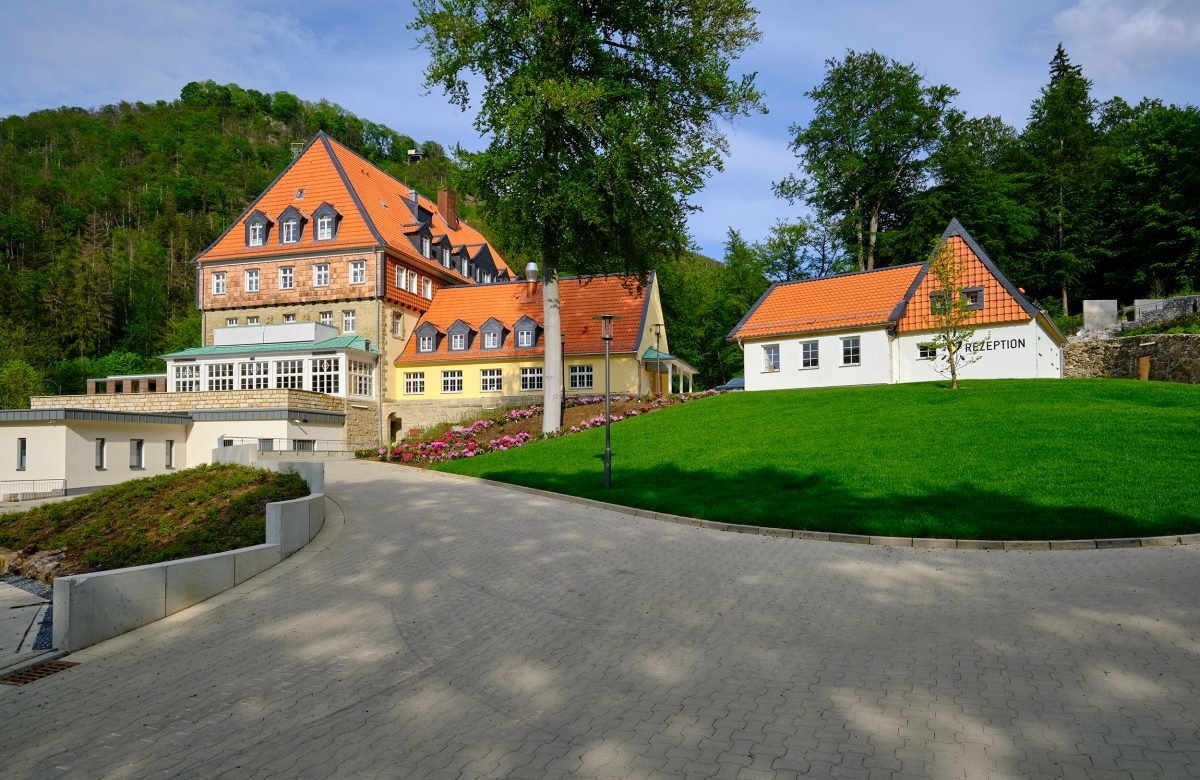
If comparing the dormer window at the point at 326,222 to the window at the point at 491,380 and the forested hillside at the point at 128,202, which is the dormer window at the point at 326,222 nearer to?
the window at the point at 491,380

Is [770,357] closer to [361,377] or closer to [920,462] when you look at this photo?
[920,462]

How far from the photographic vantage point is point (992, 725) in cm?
524

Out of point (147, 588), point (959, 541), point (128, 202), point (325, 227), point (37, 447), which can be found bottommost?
point (959, 541)

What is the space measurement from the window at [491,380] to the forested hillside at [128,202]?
39.3 metres

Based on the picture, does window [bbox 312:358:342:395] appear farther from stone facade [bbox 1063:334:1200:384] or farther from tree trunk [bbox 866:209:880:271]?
stone facade [bbox 1063:334:1200:384]

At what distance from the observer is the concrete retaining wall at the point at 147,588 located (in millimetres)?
7648

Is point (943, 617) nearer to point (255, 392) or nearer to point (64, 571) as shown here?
point (64, 571)

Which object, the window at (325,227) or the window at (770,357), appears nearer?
the window at (770,357)

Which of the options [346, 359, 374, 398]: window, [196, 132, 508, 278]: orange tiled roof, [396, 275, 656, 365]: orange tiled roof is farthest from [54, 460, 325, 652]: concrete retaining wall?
[196, 132, 508, 278]: orange tiled roof

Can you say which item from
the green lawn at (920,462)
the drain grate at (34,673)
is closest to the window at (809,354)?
the green lawn at (920,462)

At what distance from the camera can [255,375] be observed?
39.5 m

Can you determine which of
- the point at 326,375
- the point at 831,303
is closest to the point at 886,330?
the point at 831,303

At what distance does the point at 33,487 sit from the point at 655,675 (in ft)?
90.1

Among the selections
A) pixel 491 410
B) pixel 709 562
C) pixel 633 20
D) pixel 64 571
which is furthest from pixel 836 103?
pixel 64 571
